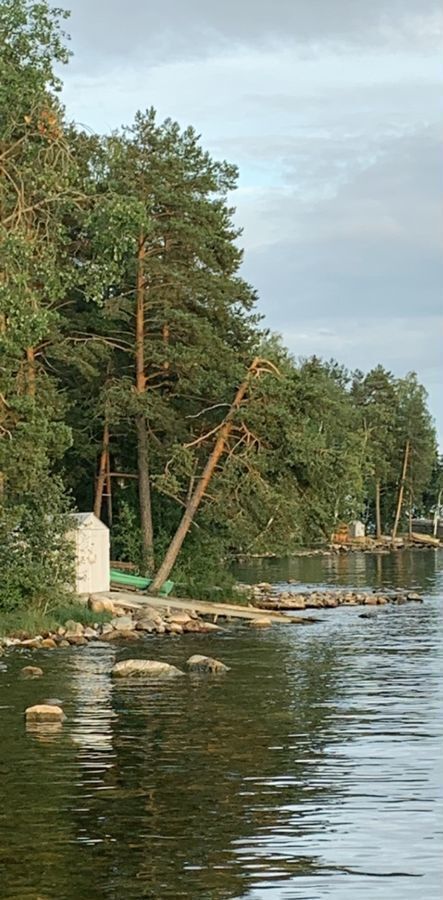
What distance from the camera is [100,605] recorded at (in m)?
34.8

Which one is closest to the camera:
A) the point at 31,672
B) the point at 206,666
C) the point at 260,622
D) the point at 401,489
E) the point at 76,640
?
the point at 31,672

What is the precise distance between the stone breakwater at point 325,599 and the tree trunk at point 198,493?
11.2 feet

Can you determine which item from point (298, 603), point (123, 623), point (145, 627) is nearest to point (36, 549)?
point (123, 623)

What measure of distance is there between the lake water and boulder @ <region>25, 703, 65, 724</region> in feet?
0.61

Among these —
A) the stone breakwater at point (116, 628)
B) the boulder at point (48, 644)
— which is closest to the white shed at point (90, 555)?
the stone breakwater at point (116, 628)

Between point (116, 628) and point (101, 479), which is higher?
point (101, 479)

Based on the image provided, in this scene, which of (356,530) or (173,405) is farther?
(356,530)

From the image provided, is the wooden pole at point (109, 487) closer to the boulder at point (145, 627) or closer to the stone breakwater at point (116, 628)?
the stone breakwater at point (116, 628)

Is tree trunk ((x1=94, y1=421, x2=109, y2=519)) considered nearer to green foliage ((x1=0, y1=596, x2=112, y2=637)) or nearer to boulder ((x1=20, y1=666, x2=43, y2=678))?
green foliage ((x1=0, y1=596, x2=112, y2=637))

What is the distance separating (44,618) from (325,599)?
15.7 m

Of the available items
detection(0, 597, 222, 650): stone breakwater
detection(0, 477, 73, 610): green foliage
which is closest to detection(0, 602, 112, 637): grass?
detection(0, 597, 222, 650): stone breakwater

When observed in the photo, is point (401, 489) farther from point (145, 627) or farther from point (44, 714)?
point (44, 714)

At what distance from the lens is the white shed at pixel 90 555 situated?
36.2 metres

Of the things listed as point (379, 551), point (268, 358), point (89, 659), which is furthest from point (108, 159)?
point (379, 551)
